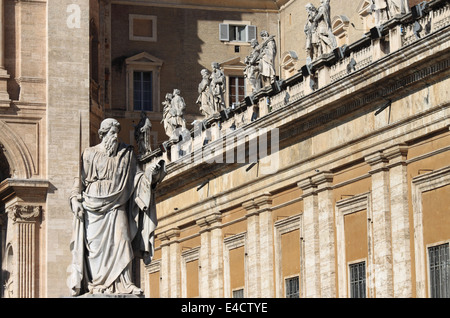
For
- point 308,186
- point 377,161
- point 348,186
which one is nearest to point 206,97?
point 308,186

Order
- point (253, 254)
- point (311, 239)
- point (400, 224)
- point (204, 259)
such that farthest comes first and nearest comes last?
point (204, 259)
point (253, 254)
point (311, 239)
point (400, 224)

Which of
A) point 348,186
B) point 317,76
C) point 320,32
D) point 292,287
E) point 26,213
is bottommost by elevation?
point 292,287

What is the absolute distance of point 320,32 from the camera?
37156mm

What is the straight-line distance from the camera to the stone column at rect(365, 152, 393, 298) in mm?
32500

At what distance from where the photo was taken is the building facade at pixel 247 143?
104ft

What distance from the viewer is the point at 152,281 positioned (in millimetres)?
49719

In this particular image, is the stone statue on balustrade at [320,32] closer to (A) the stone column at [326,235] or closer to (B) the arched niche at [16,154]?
(A) the stone column at [326,235]

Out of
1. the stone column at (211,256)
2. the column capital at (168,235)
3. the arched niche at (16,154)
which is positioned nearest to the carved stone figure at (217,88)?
the stone column at (211,256)

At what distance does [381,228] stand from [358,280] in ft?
6.19

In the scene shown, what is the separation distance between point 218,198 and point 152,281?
688cm

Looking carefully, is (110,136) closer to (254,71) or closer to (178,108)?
(254,71)

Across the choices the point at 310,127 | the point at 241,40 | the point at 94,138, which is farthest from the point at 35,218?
the point at 310,127

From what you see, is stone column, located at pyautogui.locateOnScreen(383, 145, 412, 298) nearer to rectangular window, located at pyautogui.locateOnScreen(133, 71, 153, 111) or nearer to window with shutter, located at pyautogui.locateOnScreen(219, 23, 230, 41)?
rectangular window, located at pyautogui.locateOnScreen(133, 71, 153, 111)

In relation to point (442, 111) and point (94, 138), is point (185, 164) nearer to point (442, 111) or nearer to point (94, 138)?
point (94, 138)
